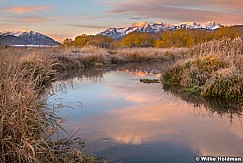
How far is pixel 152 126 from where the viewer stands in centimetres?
591

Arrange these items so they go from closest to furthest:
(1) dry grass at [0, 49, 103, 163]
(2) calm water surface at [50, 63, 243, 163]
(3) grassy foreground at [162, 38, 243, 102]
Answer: (1) dry grass at [0, 49, 103, 163] → (2) calm water surface at [50, 63, 243, 163] → (3) grassy foreground at [162, 38, 243, 102]

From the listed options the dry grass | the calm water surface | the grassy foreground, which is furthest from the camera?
the grassy foreground

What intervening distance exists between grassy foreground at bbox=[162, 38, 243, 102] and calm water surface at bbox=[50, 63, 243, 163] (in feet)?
2.22

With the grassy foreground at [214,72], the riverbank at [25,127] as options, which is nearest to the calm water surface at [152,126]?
the riverbank at [25,127]

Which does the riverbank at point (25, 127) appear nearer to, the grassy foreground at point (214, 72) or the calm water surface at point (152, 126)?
the calm water surface at point (152, 126)

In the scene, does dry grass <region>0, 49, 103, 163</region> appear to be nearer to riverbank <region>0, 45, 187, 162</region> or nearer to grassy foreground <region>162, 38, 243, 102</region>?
riverbank <region>0, 45, 187, 162</region>

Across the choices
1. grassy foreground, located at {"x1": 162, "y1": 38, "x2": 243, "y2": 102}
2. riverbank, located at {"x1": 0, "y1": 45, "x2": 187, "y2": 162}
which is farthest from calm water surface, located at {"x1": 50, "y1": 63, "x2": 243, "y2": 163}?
grassy foreground, located at {"x1": 162, "y1": 38, "x2": 243, "y2": 102}

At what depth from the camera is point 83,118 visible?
6512mm

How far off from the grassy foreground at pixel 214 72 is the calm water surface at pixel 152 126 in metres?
0.68

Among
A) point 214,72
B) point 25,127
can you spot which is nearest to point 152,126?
point 25,127

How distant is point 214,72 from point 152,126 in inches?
154

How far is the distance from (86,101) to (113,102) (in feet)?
2.24

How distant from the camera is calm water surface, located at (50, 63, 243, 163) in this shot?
4617mm

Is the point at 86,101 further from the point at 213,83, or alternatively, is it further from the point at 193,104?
the point at 213,83
